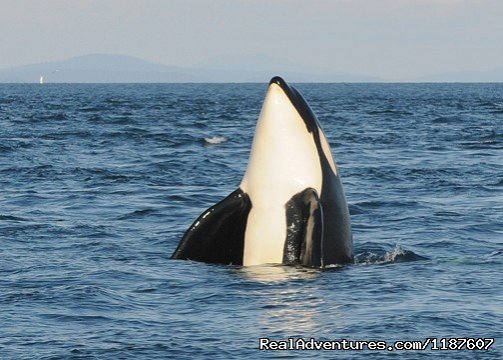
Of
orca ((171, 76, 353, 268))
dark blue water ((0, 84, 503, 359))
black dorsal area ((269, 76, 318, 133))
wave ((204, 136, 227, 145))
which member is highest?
black dorsal area ((269, 76, 318, 133))

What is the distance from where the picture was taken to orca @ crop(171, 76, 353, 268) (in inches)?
515

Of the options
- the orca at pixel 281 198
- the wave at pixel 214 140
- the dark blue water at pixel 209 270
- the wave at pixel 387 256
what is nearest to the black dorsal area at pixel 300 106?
the orca at pixel 281 198

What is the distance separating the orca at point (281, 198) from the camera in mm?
13086

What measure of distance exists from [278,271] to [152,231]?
4697mm

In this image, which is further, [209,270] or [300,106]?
[300,106]

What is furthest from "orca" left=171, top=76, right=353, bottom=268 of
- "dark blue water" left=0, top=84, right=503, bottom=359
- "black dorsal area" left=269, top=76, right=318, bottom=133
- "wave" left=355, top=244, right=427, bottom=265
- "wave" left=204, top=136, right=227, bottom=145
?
"wave" left=204, top=136, right=227, bottom=145

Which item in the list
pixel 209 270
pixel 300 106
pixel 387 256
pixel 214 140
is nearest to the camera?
pixel 209 270

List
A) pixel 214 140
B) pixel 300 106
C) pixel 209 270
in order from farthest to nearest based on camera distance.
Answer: pixel 214 140 < pixel 300 106 < pixel 209 270

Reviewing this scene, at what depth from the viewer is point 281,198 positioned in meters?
13.2

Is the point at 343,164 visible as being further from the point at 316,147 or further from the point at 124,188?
the point at 316,147

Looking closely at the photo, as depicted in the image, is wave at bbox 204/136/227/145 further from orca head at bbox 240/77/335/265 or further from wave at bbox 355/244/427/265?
orca head at bbox 240/77/335/265

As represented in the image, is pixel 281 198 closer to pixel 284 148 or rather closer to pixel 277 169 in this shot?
pixel 277 169

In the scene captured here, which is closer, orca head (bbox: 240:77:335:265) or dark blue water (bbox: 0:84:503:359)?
dark blue water (bbox: 0:84:503:359)

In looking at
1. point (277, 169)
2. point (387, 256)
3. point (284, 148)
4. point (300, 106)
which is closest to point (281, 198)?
point (277, 169)
